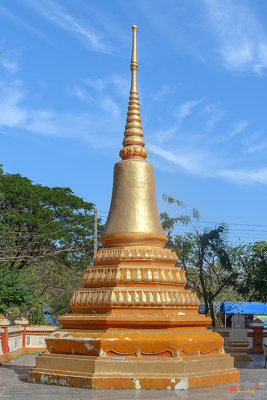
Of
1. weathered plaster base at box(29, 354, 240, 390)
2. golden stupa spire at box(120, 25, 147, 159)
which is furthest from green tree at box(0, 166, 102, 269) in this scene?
weathered plaster base at box(29, 354, 240, 390)

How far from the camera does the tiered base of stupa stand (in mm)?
10398

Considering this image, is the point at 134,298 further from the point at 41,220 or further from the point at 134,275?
the point at 41,220

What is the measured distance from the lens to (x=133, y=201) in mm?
12891

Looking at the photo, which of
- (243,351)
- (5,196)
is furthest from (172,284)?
(5,196)

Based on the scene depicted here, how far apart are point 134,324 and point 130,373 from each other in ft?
3.31

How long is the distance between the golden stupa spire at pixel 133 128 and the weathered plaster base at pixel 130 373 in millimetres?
5166

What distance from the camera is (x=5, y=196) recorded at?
28.7 meters

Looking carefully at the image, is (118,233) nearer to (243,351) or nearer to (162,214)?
(243,351)

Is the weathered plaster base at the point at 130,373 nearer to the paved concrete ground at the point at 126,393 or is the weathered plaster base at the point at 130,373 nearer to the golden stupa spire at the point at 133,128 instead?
the paved concrete ground at the point at 126,393

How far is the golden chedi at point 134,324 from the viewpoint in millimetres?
10422

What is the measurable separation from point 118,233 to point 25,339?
12727mm

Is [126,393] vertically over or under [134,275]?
under

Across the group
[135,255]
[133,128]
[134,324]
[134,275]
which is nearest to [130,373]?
[134,324]

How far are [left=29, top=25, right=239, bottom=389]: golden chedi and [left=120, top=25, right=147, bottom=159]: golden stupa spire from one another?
427 millimetres
